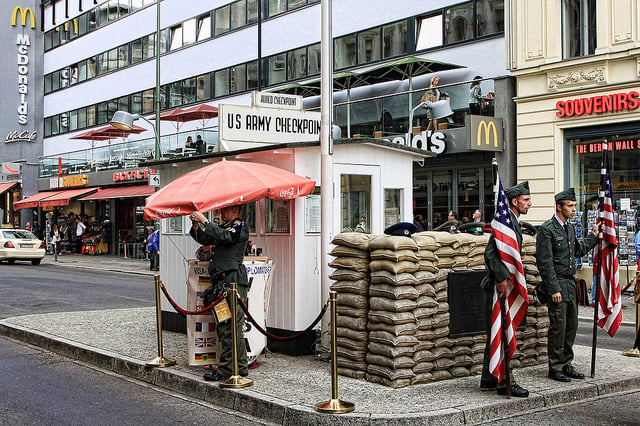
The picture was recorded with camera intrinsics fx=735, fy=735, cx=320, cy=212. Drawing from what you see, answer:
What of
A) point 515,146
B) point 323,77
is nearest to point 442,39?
point 515,146

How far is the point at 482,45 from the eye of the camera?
22.6 m

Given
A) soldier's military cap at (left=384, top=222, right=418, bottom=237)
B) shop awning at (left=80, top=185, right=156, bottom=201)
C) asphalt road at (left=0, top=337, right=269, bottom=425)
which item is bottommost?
asphalt road at (left=0, top=337, right=269, bottom=425)

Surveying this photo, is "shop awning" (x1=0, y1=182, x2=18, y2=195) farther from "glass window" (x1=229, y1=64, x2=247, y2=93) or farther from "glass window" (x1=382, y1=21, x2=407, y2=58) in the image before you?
"glass window" (x1=382, y1=21, x2=407, y2=58)

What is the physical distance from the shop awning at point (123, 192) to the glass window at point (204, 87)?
528 centimetres

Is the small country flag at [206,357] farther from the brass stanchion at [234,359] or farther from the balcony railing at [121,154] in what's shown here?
the balcony railing at [121,154]

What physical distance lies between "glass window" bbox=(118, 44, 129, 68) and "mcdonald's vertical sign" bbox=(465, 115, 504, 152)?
27.4 meters

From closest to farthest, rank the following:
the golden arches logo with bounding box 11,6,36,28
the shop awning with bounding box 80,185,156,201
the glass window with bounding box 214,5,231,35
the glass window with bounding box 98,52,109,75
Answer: the shop awning with bounding box 80,185,156,201 < the glass window with bounding box 214,5,231,35 < the glass window with bounding box 98,52,109,75 < the golden arches logo with bounding box 11,6,36,28

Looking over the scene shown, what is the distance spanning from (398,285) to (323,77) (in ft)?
10.0

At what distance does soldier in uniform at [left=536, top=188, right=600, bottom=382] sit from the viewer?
768 cm

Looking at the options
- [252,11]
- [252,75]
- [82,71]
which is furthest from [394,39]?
[82,71]

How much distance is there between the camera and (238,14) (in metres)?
33.8

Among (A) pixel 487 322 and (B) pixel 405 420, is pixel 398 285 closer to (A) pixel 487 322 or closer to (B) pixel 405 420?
(A) pixel 487 322

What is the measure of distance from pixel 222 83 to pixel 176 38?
205 inches

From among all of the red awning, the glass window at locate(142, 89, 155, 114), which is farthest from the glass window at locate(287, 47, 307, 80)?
the red awning
